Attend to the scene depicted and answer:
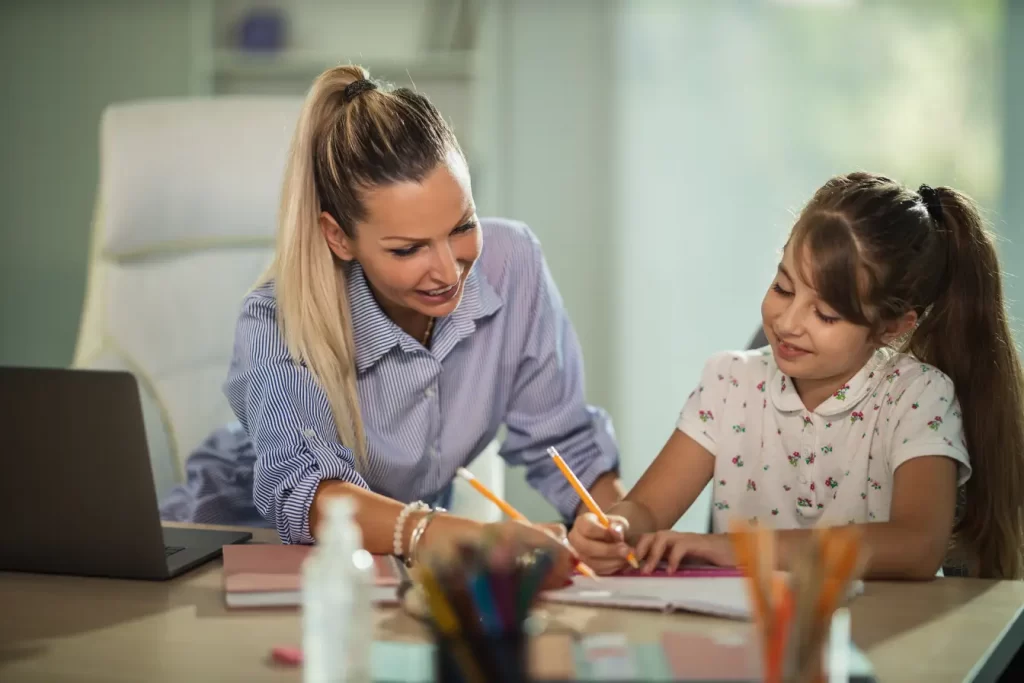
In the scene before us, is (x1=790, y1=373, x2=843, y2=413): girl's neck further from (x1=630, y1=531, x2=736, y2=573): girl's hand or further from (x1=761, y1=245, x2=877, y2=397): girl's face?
(x1=630, y1=531, x2=736, y2=573): girl's hand

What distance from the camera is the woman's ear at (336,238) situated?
4.92 feet

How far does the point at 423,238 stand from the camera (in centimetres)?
141

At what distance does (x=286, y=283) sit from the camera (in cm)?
147

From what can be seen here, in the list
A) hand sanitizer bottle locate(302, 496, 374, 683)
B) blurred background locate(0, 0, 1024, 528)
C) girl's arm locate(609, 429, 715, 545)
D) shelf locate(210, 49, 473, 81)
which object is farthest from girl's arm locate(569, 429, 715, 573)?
shelf locate(210, 49, 473, 81)

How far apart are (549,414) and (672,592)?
0.62 m

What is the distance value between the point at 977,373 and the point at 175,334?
4.34 ft

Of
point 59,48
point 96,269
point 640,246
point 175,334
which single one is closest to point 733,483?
point 175,334

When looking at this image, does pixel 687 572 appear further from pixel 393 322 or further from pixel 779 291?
pixel 393 322

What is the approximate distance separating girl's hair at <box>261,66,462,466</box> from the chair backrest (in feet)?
1.91

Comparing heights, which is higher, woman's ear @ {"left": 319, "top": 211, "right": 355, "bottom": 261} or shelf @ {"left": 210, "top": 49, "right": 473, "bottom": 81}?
shelf @ {"left": 210, "top": 49, "right": 473, "bottom": 81}

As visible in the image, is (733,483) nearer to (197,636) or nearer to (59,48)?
(197,636)

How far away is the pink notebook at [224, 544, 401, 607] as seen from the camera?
1059 mm

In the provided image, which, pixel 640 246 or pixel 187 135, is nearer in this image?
pixel 187 135

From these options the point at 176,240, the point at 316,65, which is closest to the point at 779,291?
the point at 176,240
